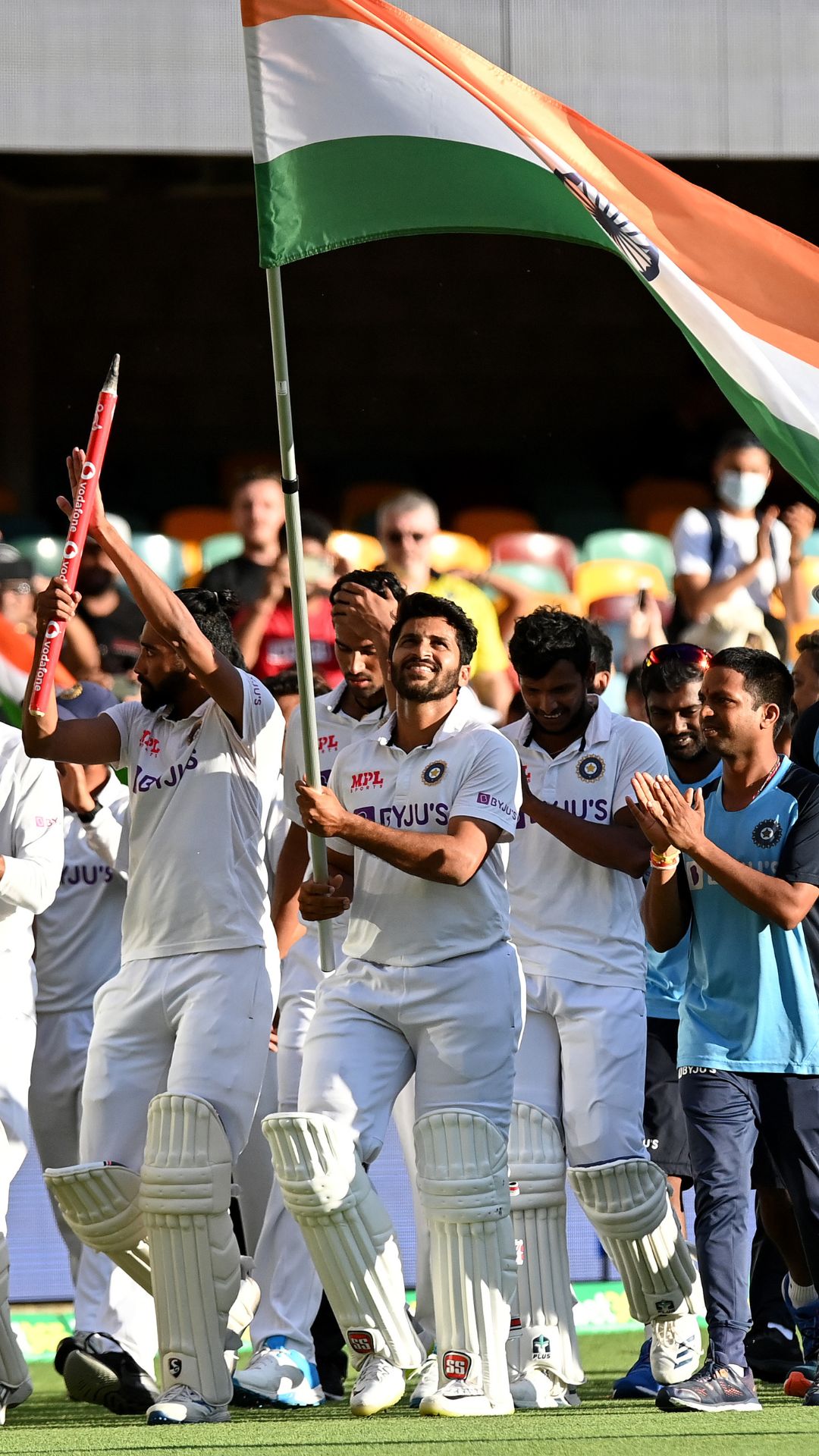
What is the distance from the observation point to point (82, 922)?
23.5ft

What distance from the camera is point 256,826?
5.74 m

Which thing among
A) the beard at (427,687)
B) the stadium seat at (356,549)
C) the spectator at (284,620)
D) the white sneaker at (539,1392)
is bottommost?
the white sneaker at (539,1392)

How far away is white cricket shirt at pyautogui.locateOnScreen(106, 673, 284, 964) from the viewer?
5.56 meters

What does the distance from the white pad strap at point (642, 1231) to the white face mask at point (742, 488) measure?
711 centimetres

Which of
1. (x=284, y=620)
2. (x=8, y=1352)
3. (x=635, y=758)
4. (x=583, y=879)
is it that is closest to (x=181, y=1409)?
(x=8, y=1352)

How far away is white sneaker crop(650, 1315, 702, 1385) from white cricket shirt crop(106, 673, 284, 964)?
1680 millimetres

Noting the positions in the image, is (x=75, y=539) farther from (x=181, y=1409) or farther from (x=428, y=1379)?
(x=428, y=1379)

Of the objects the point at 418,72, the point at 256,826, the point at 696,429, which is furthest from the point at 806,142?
the point at 256,826

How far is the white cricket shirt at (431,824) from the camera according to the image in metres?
5.36

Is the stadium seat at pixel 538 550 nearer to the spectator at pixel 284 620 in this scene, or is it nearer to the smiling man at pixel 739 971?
the spectator at pixel 284 620

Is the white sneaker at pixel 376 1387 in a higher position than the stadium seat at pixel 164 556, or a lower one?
lower

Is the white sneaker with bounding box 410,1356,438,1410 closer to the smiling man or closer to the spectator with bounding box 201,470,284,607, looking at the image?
the smiling man

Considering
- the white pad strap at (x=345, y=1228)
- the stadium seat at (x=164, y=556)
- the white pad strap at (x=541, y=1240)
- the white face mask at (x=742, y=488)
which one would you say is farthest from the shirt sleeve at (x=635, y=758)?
the stadium seat at (x=164, y=556)

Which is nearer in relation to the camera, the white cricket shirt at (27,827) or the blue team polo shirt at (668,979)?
the white cricket shirt at (27,827)
